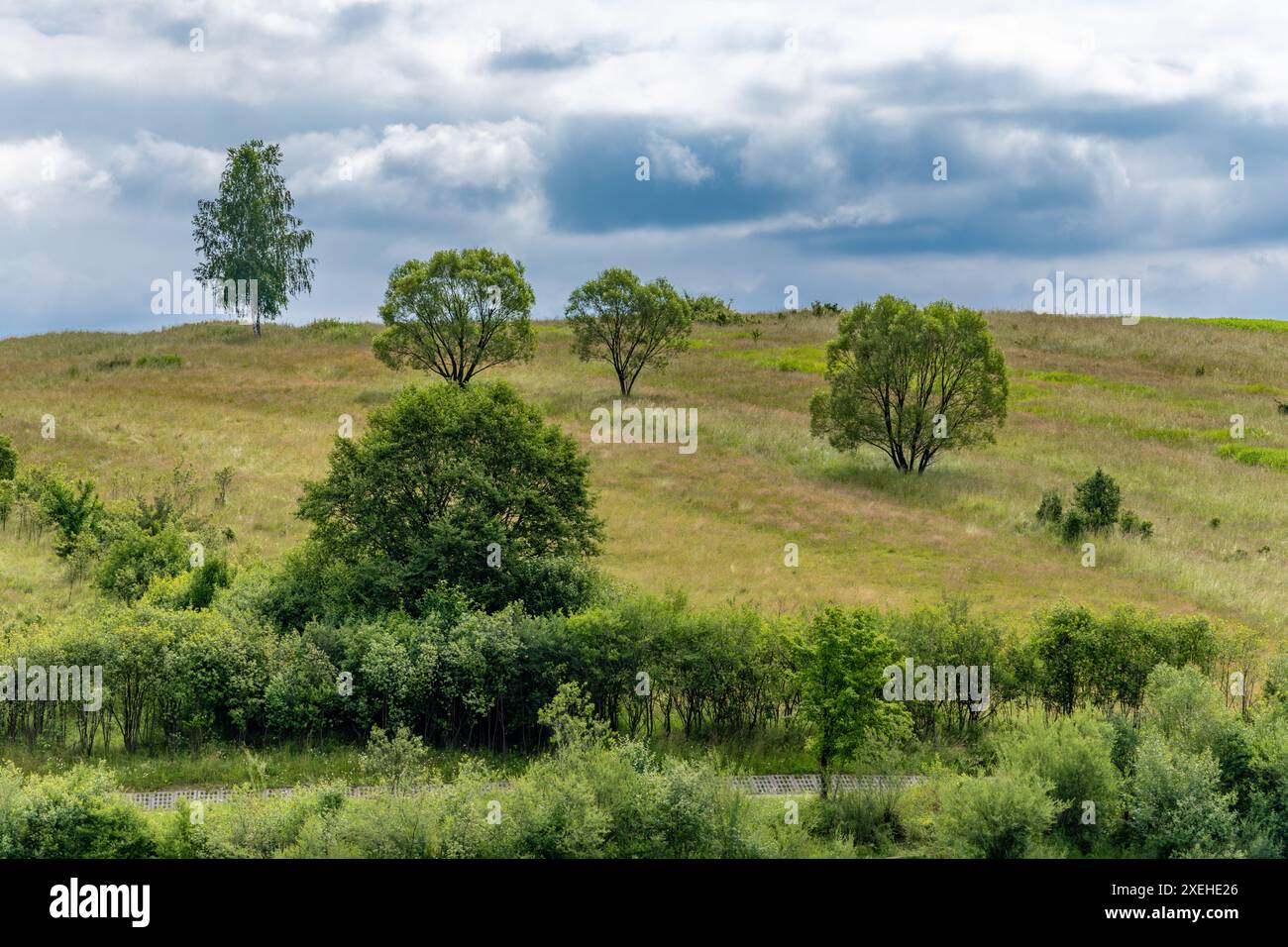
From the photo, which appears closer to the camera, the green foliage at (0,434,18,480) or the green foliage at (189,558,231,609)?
the green foliage at (189,558,231,609)

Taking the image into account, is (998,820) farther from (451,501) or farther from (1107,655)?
(451,501)

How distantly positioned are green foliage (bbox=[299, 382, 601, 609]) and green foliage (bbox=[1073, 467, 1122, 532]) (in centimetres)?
2843


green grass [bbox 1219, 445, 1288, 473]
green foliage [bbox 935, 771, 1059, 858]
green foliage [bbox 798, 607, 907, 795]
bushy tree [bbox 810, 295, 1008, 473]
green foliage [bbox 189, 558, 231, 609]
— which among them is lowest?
green foliage [bbox 935, 771, 1059, 858]

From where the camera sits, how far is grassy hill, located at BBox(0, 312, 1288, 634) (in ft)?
162

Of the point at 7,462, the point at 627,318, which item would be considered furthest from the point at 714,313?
the point at 7,462

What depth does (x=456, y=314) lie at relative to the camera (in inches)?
3199

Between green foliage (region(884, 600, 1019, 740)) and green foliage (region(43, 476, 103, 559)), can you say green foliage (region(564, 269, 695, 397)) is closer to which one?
green foliage (region(43, 476, 103, 559))

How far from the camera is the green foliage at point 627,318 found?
84812 mm

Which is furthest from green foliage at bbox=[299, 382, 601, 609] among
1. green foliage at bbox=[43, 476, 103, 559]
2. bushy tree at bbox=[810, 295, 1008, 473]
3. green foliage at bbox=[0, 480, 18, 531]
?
bushy tree at bbox=[810, 295, 1008, 473]

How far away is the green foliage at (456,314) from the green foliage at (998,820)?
61.1 meters

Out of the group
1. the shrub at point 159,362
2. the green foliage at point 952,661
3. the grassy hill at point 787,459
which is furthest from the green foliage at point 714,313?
A: the green foliage at point 952,661

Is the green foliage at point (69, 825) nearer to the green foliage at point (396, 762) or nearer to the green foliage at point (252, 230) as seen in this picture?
the green foliage at point (396, 762)
